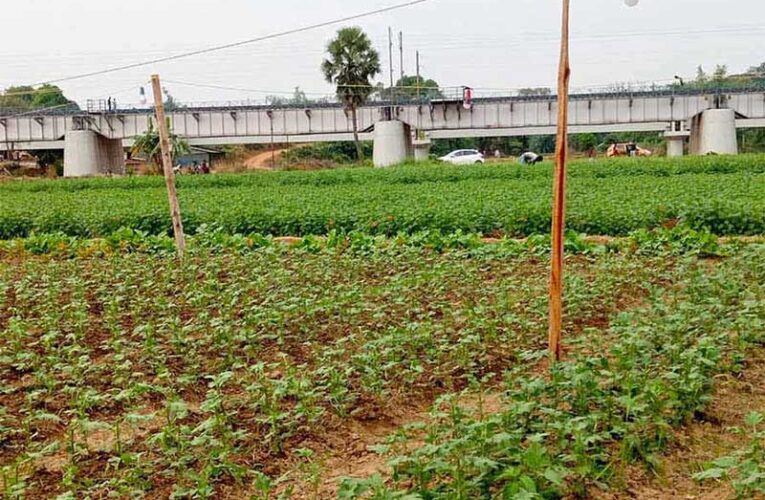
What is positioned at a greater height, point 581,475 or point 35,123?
point 35,123

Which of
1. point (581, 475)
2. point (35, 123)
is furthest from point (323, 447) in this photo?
point (35, 123)

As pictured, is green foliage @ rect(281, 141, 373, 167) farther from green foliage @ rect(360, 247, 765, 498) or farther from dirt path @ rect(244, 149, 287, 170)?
green foliage @ rect(360, 247, 765, 498)

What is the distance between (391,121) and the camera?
44.4 m

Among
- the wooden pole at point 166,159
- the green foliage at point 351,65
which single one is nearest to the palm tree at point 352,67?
the green foliage at point 351,65

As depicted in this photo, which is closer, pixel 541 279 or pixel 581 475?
pixel 581 475

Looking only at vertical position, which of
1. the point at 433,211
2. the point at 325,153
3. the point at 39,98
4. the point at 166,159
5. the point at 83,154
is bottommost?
the point at 433,211

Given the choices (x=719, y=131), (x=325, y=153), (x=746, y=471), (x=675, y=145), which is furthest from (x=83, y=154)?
(x=746, y=471)

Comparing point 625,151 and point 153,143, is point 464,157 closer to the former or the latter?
point 625,151

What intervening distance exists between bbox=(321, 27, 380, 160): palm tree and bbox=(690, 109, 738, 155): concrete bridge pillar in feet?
56.0

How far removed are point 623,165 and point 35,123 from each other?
30.5m

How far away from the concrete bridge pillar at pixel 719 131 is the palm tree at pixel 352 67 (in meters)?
17.1

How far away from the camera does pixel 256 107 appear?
44906 mm

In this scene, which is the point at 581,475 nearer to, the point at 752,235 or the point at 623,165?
the point at 752,235

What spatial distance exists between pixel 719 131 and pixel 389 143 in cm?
1614
